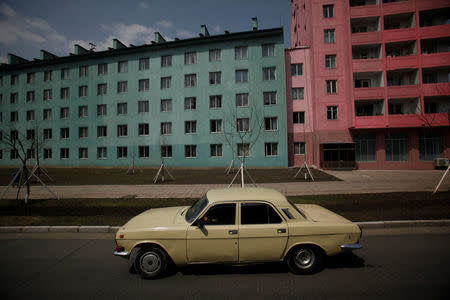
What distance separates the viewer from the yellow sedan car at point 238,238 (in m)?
4.01

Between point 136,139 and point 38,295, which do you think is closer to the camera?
point 38,295

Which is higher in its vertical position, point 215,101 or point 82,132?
point 215,101

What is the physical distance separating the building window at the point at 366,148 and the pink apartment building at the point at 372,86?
0.10m

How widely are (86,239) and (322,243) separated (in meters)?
6.20

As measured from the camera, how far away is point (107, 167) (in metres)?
30.8

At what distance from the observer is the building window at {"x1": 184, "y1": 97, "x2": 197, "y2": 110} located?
29516 millimetres

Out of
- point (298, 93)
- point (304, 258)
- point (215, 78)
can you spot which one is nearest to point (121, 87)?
point (215, 78)

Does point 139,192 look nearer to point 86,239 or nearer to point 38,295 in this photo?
point 86,239

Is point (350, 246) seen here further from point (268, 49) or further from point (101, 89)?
point (101, 89)

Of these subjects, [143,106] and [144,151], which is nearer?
[144,151]

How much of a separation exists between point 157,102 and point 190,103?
4754 mm

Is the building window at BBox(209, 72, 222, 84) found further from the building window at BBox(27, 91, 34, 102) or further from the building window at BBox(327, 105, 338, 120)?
the building window at BBox(27, 91, 34, 102)

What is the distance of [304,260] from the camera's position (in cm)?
416

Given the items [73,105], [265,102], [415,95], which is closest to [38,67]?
[73,105]
